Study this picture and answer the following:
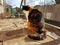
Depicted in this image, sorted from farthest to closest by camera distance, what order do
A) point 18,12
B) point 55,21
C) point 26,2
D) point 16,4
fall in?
1. point 16,4
2. point 18,12
3. point 26,2
4. point 55,21

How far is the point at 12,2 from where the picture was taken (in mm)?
1960

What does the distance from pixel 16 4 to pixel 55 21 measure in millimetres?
1078

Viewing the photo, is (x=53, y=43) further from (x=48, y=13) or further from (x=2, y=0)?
(x=2, y=0)

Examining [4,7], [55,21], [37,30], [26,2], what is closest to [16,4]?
[4,7]

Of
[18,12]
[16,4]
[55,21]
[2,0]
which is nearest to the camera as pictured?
[55,21]

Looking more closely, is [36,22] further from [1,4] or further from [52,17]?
[1,4]

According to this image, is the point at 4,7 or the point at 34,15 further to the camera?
the point at 4,7

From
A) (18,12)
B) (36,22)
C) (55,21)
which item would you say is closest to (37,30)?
(36,22)

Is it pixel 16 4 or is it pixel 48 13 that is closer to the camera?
pixel 48 13

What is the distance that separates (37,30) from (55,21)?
0.49 m

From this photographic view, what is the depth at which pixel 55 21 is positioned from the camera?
3.22 ft

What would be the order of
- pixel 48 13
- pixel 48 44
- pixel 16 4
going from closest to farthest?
1. pixel 48 44
2. pixel 48 13
3. pixel 16 4

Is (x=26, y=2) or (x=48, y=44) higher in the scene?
(x=26, y=2)

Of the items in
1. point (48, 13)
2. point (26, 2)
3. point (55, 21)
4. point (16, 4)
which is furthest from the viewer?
point (16, 4)
